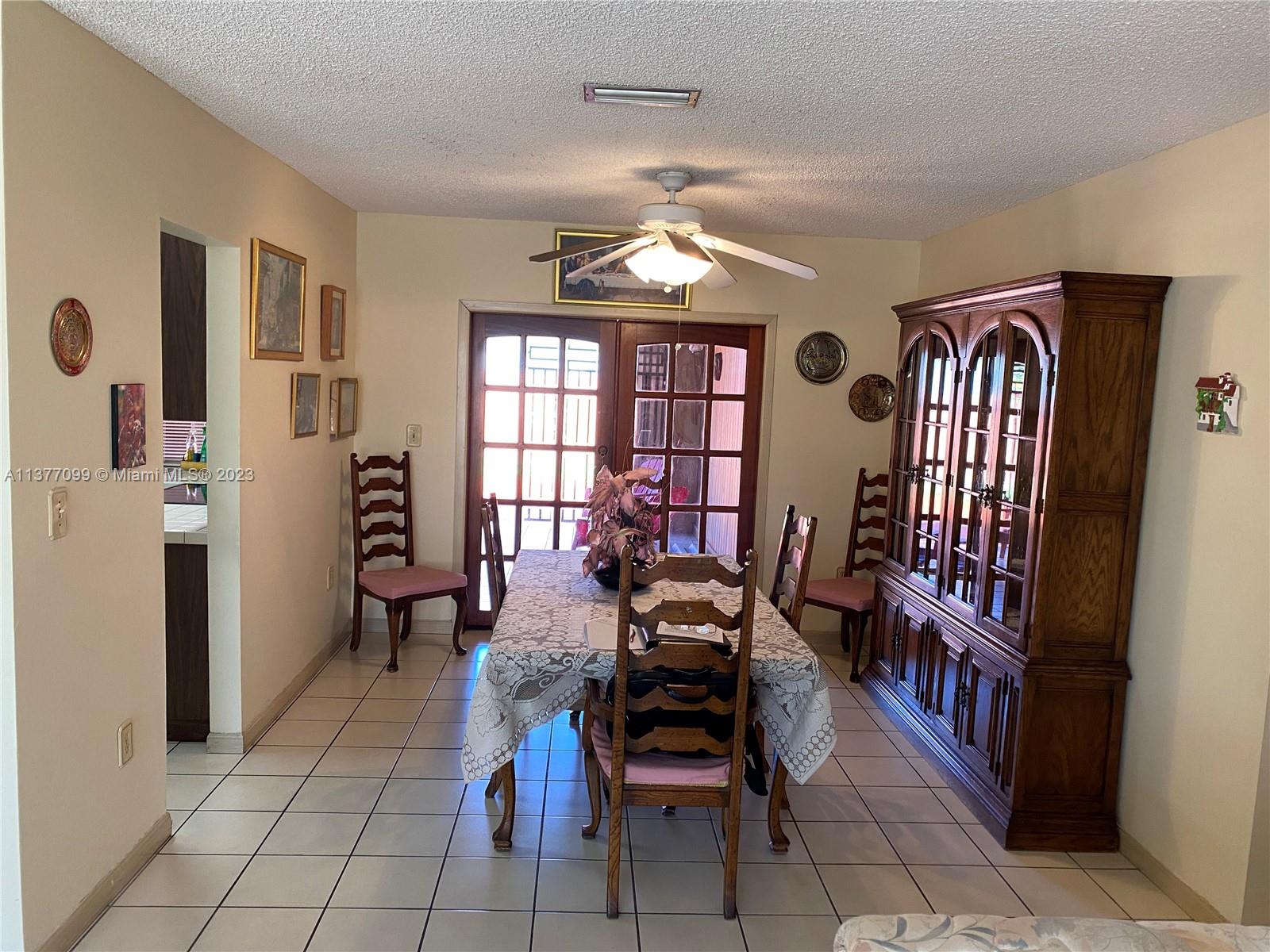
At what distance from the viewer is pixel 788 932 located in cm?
260

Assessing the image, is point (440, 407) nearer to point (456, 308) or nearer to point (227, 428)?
point (456, 308)

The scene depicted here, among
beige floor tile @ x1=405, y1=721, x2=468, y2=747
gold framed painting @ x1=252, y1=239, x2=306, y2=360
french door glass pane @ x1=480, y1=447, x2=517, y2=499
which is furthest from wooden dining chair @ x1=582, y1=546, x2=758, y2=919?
french door glass pane @ x1=480, y1=447, x2=517, y2=499

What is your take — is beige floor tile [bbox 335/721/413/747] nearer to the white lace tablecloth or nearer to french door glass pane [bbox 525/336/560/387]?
the white lace tablecloth

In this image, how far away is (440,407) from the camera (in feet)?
17.0

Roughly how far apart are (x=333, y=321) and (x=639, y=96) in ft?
8.05

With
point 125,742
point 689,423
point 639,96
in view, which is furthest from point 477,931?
point 689,423

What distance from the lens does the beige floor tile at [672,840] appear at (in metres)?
3.00

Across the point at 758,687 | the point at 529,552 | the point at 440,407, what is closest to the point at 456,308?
the point at 440,407

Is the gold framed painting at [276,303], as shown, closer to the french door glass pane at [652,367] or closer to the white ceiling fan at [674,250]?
the white ceiling fan at [674,250]

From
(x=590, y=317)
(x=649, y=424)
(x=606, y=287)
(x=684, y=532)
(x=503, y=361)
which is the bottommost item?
(x=684, y=532)

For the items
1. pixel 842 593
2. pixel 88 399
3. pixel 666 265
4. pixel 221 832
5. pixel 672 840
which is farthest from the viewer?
pixel 842 593

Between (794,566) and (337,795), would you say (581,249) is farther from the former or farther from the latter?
(337,795)

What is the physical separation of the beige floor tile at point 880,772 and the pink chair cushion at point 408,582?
2192mm

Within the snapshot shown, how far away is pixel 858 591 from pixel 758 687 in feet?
6.75
